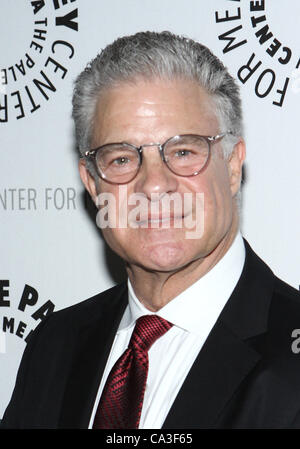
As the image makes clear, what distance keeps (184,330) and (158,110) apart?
0.46 meters

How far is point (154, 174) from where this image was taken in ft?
4.03

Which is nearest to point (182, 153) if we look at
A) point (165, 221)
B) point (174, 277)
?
point (165, 221)

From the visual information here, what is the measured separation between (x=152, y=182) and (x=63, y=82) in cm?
71

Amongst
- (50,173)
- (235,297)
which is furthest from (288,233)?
(50,173)

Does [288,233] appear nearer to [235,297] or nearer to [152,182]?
[235,297]

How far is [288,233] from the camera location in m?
1.61

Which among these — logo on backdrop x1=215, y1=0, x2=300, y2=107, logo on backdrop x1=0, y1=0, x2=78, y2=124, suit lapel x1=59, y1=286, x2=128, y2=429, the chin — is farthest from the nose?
logo on backdrop x1=0, y1=0, x2=78, y2=124

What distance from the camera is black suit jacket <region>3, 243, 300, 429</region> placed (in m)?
1.13

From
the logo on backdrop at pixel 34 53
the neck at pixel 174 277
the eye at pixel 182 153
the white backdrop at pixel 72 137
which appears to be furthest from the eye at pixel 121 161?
the logo on backdrop at pixel 34 53

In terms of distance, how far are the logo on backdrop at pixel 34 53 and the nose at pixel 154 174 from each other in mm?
674

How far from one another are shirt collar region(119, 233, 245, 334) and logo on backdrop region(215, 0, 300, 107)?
495 mm

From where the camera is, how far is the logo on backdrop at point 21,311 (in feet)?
6.06

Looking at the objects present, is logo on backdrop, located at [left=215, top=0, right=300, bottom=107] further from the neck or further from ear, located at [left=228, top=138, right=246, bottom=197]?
the neck

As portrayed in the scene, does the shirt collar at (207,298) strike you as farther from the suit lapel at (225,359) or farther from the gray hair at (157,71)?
the gray hair at (157,71)
